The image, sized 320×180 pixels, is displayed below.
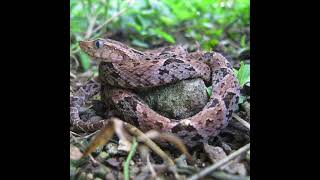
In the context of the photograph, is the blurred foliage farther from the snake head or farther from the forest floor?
the forest floor

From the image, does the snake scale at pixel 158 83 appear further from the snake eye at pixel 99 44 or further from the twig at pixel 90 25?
the twig at pixel 90 25

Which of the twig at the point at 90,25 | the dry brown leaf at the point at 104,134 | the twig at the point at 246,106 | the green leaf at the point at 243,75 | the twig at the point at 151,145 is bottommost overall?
the twig at the point at 151,145

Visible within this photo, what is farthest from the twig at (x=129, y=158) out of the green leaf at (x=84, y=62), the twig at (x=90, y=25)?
the twig at (x=90, y=25)

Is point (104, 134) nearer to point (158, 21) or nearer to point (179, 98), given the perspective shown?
point (179, 98)

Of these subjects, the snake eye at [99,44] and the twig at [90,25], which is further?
the twig at [90,25]

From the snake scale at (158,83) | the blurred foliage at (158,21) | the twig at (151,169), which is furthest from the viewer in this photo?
the blurred foliage at (158,21)

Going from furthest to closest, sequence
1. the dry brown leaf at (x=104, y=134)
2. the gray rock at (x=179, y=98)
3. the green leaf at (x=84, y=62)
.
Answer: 1. the green leaf at (x=84, y=62)
2. the gray rock at (x=179, y=98)
3. the dry brown leaf at (x=104, y=134)

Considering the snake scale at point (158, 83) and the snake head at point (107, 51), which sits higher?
the snake head at point (107, 51)
